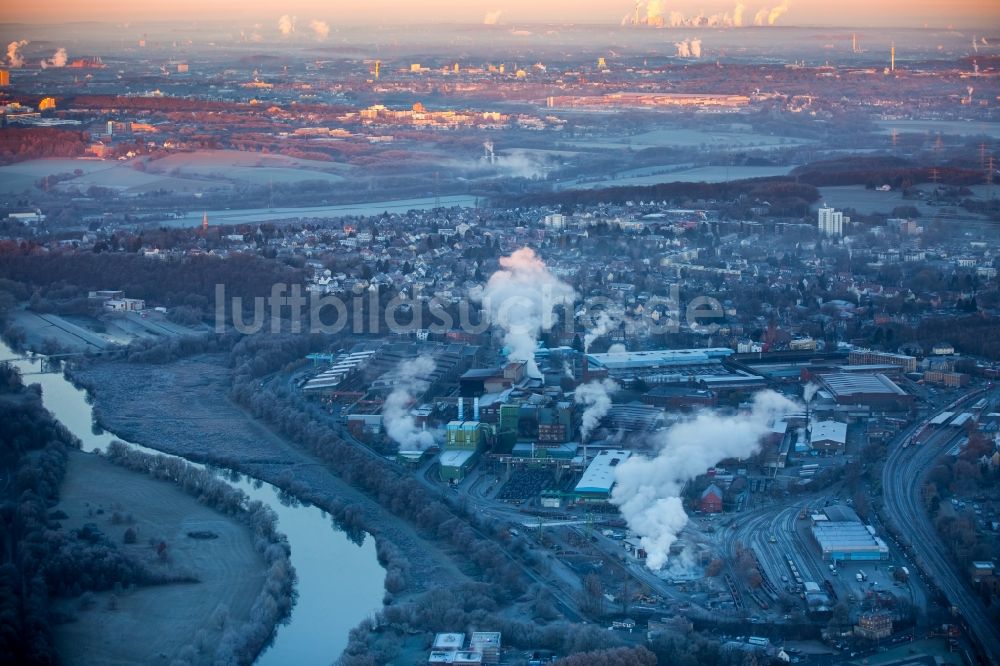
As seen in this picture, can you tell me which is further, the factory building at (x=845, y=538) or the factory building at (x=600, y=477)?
the factory building at (x=600, y=477)

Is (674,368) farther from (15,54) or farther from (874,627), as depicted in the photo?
(15,54)

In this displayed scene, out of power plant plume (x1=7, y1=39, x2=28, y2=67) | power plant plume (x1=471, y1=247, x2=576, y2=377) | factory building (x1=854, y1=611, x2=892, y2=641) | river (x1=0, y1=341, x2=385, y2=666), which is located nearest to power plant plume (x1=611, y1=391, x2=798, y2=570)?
factory building (x1=854, y1=611, x2=892, y2=641)

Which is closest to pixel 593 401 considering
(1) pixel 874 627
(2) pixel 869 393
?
(2) pixel 869 393

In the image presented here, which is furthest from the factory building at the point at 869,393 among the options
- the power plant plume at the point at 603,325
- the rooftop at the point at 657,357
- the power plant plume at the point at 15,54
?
the power plant plume at the point at 15,54

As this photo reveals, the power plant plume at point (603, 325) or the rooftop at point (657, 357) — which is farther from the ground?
the power plant plume at point (603, 325)

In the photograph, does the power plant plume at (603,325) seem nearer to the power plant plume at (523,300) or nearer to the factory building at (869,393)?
the power plant plume at (523,300)

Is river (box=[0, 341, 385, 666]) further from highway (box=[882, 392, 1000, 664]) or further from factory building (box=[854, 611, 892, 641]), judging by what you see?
highway (box=[882, 392, 1000, 664])

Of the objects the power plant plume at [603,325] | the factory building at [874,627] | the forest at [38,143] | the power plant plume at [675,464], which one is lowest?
the factory building at [874,627]
